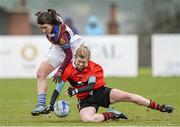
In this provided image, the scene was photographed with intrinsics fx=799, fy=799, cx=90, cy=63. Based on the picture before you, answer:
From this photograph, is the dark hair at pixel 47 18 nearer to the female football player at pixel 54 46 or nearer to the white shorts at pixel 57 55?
the female football player at pixel 54 46

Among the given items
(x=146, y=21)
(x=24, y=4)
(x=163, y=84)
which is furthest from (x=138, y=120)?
(x=146, y=21)

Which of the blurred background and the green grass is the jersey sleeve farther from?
the blurred background

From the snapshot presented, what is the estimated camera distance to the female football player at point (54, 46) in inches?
509

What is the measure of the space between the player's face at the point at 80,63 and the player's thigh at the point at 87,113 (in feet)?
2.08

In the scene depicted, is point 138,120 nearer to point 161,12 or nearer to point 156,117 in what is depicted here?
point 156,117

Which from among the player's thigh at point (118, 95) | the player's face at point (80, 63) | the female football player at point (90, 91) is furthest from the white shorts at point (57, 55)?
the player's thigh at point (118, 95)

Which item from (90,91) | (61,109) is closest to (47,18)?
(90,91)

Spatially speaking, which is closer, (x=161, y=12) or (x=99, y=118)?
(x=99, y=118)

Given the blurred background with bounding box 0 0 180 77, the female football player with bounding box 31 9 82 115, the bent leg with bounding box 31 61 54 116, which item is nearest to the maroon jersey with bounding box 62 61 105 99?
the female football player with bounding box 31 9 82 115

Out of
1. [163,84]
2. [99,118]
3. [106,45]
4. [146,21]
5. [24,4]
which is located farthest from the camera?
[146,21]

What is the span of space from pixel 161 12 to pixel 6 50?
111 feet

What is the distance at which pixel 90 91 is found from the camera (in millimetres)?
12414

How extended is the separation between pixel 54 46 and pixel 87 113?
183 centimetres

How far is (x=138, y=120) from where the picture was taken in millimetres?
12305
